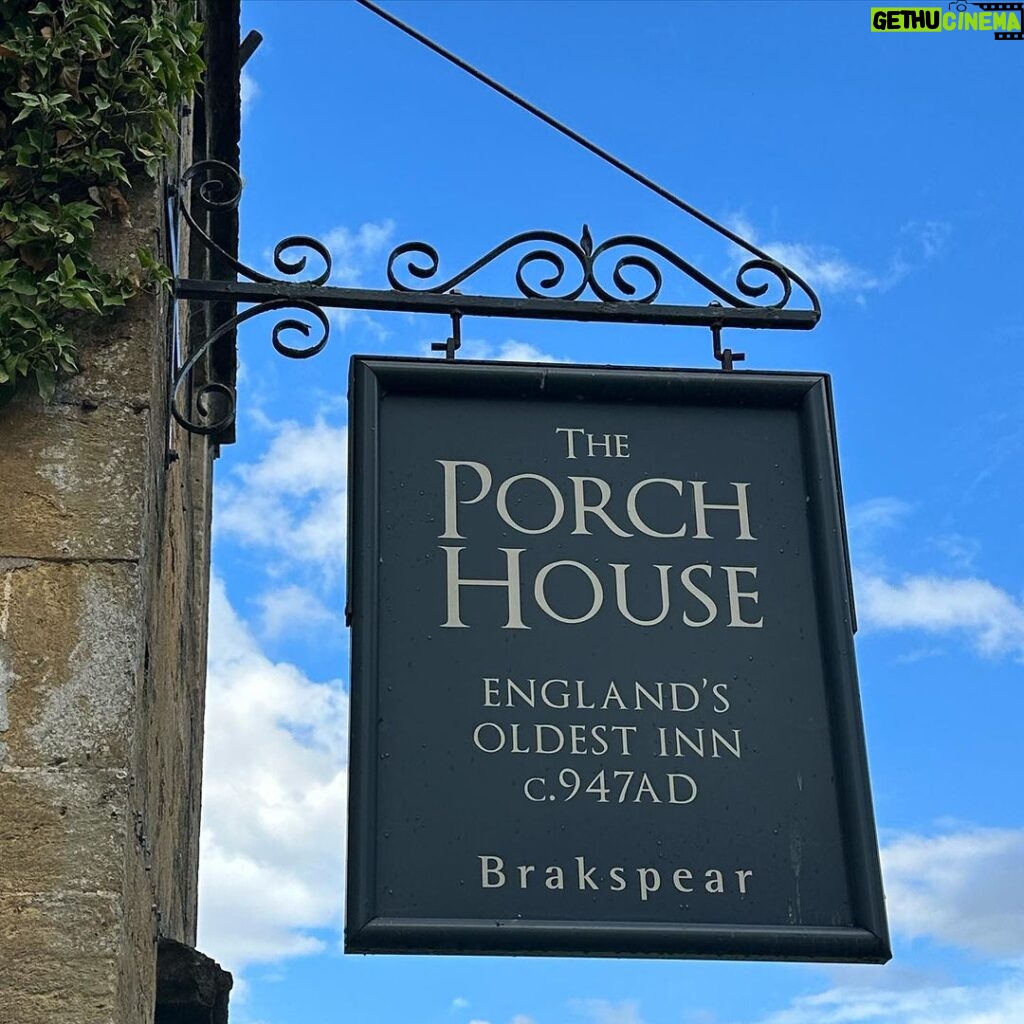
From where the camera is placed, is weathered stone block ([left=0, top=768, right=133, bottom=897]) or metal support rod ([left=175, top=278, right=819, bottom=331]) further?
metal support rod ([left=175, top=278, right=819, bottom=331])

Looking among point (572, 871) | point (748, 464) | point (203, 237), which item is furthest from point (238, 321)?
point (572, 871)

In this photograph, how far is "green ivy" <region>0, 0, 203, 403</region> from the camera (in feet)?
11.3

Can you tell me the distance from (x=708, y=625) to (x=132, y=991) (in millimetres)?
1361

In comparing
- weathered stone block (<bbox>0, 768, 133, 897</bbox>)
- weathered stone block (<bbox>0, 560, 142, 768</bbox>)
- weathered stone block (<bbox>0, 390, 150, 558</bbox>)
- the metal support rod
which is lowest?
weathered stone block (<bbox>0, 768, 133, 897</bbox>)

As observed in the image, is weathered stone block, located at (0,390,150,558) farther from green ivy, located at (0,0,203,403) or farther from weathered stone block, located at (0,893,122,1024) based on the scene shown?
weathered stone block, located at (0,893,122,1024)

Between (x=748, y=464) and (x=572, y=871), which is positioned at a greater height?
(x=748, y=464)

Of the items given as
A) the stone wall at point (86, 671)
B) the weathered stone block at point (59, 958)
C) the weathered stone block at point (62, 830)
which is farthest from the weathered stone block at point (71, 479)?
the weathered stone block at point (59, 958)

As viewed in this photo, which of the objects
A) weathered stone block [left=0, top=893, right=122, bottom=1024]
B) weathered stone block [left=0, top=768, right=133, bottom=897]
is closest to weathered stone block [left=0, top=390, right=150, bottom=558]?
weathered stone block [left=0, top=768, right=133, bottom=897]

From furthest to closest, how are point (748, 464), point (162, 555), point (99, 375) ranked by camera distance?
1. point (162, 555)
2. point (748, 464)
3. point (99, 375)

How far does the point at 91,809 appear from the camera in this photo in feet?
10.1

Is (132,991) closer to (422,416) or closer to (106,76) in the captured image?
(422,416)

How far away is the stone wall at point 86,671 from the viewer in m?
2.99

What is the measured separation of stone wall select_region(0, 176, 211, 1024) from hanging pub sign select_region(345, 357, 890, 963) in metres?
0.44

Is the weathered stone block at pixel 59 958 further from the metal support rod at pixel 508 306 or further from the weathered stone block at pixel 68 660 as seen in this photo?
the metal support rod at pixel 508 306
